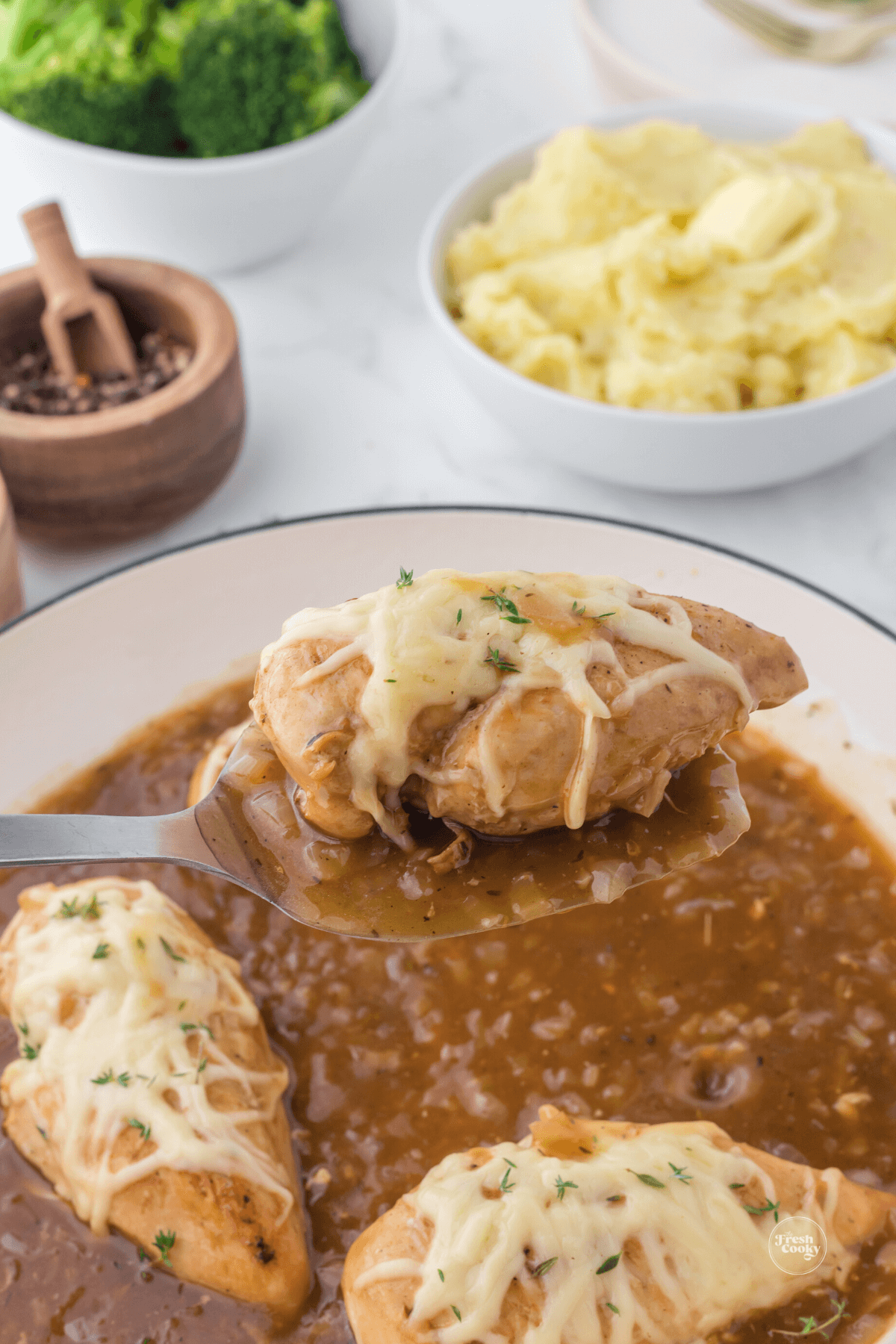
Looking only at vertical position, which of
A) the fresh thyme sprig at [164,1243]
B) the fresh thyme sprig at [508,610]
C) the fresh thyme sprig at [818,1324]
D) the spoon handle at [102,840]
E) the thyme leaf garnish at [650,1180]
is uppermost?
the fresh thyme sprig at [508,610]

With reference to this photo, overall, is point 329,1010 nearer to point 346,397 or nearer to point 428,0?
point 346,397

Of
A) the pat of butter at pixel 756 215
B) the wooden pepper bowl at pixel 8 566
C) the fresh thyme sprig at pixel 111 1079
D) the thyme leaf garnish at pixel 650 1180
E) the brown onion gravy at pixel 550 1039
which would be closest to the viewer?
the thyme leaf garnish at pixel 650 1180

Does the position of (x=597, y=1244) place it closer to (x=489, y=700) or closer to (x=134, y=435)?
(x=489, y=700)

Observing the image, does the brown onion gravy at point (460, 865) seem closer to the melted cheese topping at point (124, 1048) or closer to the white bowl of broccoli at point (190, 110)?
the melted cheese topping at point (124, 1048)

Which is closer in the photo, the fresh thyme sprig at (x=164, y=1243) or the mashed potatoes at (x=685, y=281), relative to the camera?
the fresh thyme sprig at (x=164, y=1243)

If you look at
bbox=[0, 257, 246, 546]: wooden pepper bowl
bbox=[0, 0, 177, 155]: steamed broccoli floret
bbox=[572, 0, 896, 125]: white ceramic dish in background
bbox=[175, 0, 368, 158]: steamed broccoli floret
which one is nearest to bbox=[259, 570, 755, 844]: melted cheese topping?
bbox=[0, 257, 246, 546]: wooden pepper bowl

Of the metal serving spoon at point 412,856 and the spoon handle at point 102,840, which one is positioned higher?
the spoon handle at point 102,840

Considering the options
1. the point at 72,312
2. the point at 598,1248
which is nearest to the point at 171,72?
the point at 72,312

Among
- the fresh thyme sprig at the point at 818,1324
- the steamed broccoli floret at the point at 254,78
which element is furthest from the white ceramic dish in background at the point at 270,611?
the steamed broccoli floret at the point at 254,78
